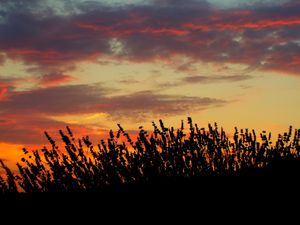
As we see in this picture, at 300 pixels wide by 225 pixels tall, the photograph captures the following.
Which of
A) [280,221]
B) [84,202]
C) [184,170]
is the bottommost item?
[280,221]

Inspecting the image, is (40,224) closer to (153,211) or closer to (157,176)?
(153,211)

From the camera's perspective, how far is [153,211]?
468cm

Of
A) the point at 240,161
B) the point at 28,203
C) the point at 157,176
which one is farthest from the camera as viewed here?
the point at 240,161

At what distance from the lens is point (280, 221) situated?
13.5 feet

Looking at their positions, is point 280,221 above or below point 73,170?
below

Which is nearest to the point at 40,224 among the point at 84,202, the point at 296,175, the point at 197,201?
the point at 84,202

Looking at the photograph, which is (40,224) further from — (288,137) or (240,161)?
(288,137)

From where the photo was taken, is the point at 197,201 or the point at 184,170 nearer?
the point at 197,201

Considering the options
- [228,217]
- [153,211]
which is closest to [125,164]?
[153,211]

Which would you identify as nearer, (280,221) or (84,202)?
(280,221)

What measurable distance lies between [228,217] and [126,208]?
1074 mm

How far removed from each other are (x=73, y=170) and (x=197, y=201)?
7.44ft

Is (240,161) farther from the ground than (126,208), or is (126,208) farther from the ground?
(240,161)

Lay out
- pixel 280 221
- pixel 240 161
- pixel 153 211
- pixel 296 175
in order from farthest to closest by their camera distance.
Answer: pixel 240 161, pixel 296 175, pixel 153 211, pixel 280 221
